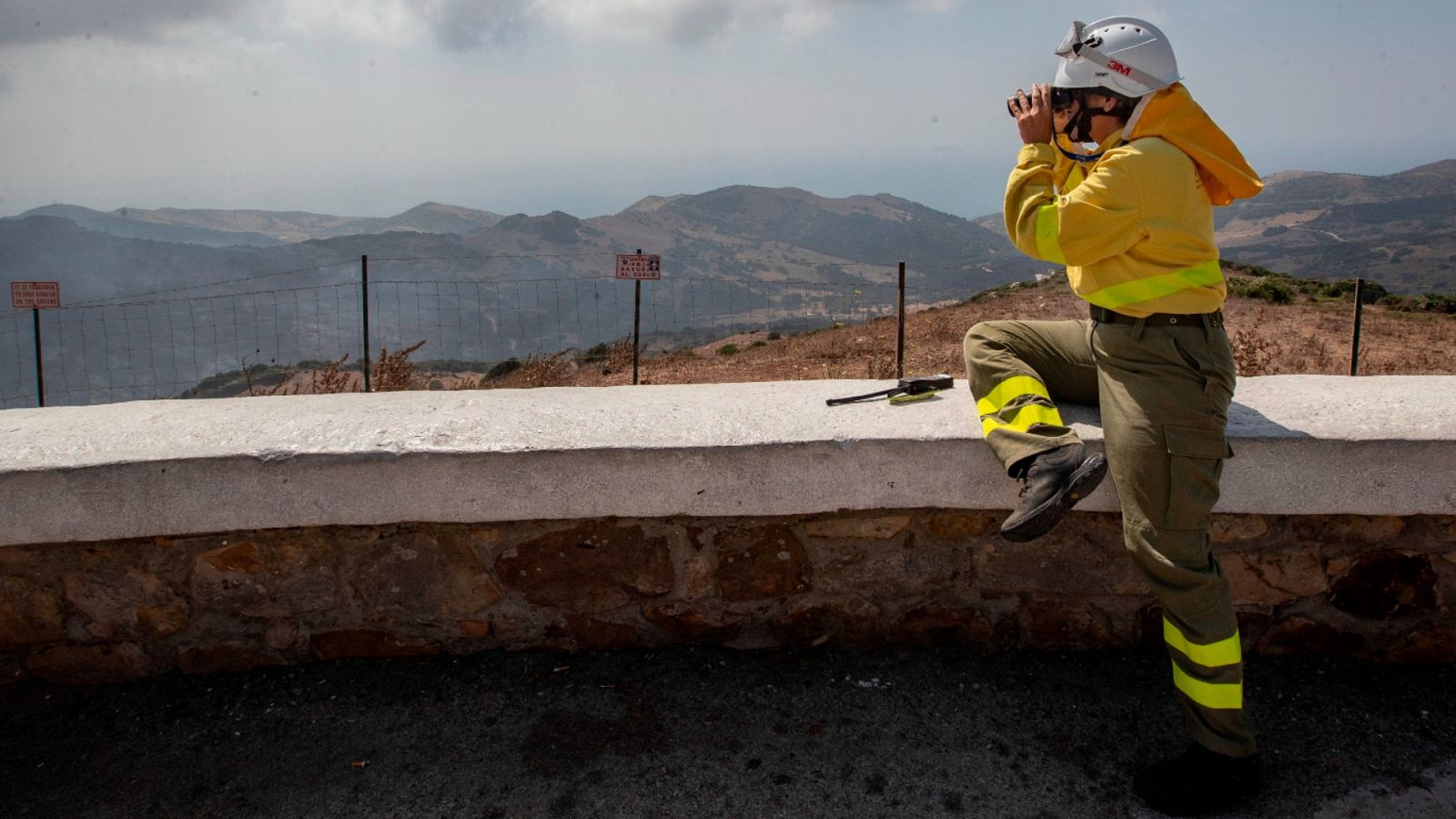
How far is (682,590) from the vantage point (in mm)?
2703

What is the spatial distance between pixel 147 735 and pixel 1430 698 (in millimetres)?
3424

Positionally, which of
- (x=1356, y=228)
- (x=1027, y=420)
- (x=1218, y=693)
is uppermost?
(x=1356, y=228)

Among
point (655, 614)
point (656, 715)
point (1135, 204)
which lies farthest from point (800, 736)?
point (1135, 204)

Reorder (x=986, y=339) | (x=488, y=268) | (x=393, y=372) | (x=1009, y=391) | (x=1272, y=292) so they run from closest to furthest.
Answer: (x=1009, y=391) < (x=986, y=339) < (x=393, y=372) < (x=1272, y=292) < (x=488, y=268)

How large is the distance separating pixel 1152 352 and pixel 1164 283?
0.56 ft

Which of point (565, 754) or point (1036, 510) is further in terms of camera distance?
point (565, 754)

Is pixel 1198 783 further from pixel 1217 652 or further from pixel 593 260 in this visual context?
pixel 593 260

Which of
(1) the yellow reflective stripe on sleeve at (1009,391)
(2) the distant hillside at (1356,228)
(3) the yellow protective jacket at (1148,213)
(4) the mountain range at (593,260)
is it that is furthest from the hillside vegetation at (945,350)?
(2) the distant hillside at (1356,228)

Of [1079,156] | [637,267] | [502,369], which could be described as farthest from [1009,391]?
[502,369]

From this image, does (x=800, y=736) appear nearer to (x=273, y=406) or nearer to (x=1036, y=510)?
(x=1036, y=510)

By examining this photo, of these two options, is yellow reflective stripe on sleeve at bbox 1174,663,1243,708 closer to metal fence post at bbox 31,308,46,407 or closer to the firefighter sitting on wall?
the firefighter sitting on wall

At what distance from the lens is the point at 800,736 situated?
241cm

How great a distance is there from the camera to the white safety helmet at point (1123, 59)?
2285mm

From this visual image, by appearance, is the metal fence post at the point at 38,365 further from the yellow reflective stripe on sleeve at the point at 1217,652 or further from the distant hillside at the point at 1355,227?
the distant hillside at the point at 1355,227
